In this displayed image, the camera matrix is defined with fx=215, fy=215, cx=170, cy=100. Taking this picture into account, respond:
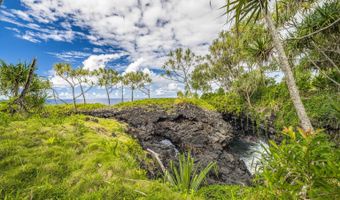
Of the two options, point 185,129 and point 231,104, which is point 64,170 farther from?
point 231,104

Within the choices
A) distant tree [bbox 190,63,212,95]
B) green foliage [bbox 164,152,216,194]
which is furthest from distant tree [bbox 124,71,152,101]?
green foliage [bbox 164,152,216,194]

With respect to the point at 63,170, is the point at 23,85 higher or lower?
higher

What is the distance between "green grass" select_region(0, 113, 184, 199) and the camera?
8.93ft

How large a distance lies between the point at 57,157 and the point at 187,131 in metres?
14.2

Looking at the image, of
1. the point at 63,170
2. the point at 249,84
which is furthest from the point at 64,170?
the point at 249,84

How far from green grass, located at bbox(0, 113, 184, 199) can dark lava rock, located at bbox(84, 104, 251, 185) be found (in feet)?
29.1

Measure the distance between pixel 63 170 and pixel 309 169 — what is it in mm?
3259

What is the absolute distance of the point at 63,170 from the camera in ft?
10.9

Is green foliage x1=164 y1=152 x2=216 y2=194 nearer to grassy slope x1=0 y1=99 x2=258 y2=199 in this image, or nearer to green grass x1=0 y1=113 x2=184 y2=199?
grassy slope x1=0 y1=99 x2=258 y2=199

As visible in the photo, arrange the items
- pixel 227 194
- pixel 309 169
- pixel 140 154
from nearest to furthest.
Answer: pixel 309 169 < pixel 227 194 < pixel 140 154

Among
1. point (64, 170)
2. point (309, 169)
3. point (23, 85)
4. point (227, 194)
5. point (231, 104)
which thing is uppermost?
point (23, 85)

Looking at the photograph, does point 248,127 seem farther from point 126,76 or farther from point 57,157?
point 126,76

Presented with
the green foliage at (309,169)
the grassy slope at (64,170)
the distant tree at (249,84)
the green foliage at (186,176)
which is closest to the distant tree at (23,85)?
the grassy slope at (64,170)

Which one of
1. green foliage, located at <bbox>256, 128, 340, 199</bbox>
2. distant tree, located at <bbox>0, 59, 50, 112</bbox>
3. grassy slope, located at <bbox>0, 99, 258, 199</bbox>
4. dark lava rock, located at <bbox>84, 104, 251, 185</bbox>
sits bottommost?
dark lava rock, located at <bbox>84, 104, 251, 185</bbox>
